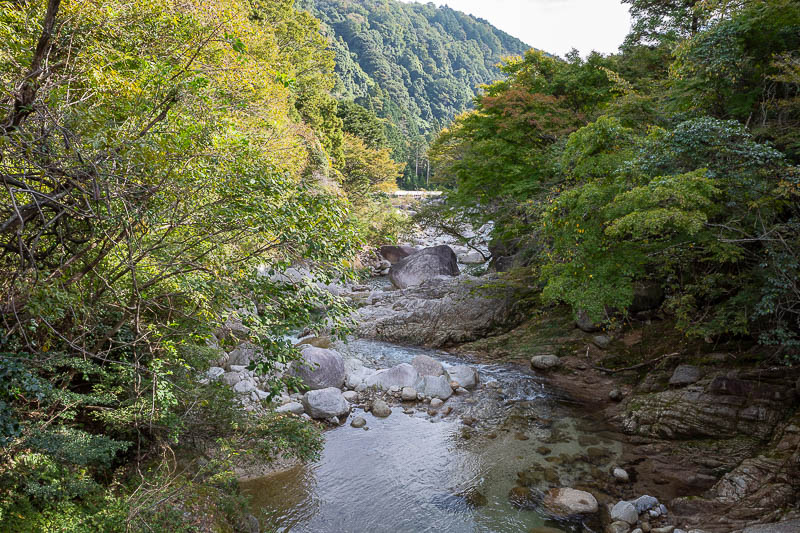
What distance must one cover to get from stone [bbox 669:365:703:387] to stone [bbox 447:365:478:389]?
12.8 ft

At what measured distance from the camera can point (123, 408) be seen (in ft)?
14.0

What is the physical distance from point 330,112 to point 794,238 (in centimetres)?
2604

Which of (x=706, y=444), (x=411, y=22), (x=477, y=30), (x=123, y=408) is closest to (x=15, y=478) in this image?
(x=123, y=408)

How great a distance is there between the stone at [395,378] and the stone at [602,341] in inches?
181

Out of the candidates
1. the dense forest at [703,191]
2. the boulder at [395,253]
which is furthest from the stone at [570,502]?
the boulder at [395,253]

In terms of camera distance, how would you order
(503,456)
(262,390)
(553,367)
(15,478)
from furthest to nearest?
(553,367)
(262,390)
(503,456)
(15,478)

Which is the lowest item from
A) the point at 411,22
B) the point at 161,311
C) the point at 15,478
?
the point at 15,478

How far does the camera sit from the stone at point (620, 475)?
20.4 feet

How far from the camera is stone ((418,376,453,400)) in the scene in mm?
9297

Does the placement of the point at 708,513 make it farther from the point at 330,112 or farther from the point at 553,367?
the point at 330,112

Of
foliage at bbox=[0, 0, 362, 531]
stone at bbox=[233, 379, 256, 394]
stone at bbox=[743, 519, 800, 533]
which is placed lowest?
stone at bbox=[233, 379, 256, 394]

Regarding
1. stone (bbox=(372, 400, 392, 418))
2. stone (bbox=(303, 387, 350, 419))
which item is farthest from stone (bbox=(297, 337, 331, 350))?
stone (bbox=(372, 400, 392, 418))

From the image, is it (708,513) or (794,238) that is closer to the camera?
(708,513)

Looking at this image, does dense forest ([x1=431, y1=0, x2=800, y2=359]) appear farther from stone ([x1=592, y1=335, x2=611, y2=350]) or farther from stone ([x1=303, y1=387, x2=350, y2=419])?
stone ([x1=303, y1=387, x2=350, y2=419])
